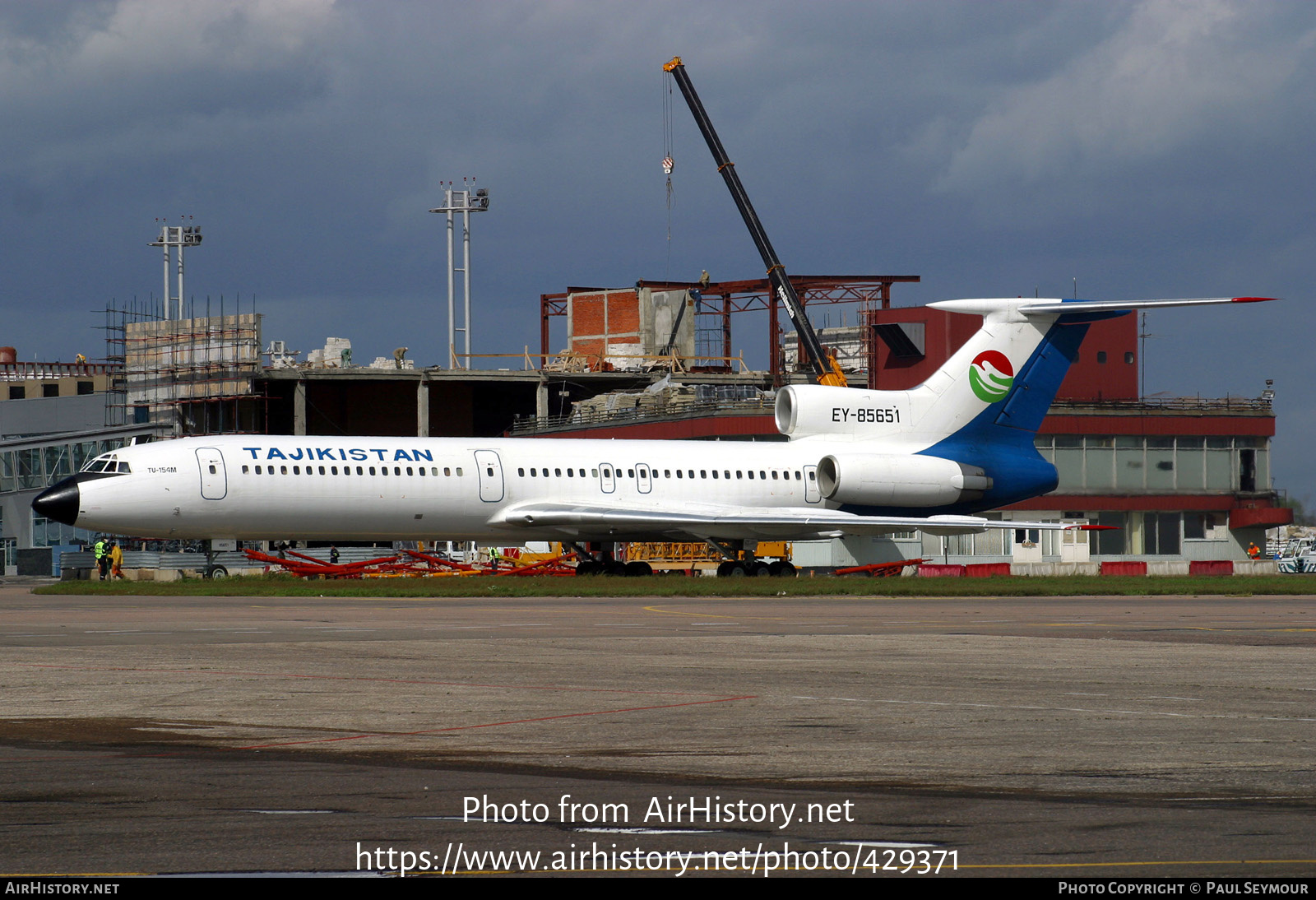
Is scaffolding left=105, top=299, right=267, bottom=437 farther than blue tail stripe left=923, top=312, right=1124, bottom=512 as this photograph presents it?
Yes

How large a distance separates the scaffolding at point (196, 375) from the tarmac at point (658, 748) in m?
66.0

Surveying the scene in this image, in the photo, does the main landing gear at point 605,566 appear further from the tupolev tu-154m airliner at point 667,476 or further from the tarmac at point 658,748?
the tarmac at point 658,748

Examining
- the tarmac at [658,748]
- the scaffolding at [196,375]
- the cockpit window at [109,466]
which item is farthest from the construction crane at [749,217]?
the tarmac at [658,748]

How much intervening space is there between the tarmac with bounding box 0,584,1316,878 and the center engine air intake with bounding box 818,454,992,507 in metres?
21.4

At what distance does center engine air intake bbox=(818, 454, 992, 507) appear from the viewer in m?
41.6

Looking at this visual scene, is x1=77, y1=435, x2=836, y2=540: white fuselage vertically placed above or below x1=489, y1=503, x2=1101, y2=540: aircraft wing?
above

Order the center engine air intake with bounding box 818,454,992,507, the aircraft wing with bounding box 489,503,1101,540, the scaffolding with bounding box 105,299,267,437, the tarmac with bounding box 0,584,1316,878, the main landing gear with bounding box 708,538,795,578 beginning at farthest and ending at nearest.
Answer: the scaffolding with bounding box 105,299,267,437
the center engine air intake with bounding box 818,454,992,507
the main landing gear with bounding box 708,538,795,578
the aircraft wing with bounding box 489,503,1101,540
the tarmac with bounding box 0,584,1316,878

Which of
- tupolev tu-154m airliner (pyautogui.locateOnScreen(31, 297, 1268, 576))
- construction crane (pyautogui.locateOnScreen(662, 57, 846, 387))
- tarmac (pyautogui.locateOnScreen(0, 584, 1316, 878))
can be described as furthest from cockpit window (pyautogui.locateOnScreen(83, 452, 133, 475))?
construction crane (pyautogui.locateOnScreen(662, 57, 846, 387))

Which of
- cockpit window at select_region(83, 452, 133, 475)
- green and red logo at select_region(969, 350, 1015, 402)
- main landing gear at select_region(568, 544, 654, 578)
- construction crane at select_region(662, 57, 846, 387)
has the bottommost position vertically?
main landing gear at select_region(568, 544, 654, 578)

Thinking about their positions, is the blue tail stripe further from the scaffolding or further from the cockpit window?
the scaffolding

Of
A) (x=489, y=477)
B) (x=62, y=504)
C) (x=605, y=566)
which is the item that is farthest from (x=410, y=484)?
(x=62, y=504)

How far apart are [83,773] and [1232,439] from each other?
67287 mm

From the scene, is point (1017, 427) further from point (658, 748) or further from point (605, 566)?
point (658, 748)

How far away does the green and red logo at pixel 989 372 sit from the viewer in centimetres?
4303
